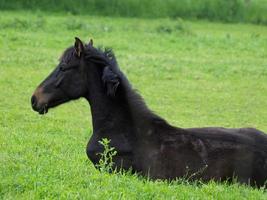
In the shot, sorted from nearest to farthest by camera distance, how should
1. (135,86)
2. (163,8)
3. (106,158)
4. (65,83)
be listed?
(106,158) → (65,83) → (135,86) → (163,8)

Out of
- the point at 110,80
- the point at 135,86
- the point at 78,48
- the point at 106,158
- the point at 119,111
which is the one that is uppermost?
the point at 78,48

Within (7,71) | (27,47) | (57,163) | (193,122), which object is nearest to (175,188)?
(57,163)

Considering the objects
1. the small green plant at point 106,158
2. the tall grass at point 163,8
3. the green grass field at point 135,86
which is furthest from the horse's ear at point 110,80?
the tall grass at point 163,8

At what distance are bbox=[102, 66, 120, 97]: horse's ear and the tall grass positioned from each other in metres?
22.7

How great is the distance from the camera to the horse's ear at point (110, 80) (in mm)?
8703

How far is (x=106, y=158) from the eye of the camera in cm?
778

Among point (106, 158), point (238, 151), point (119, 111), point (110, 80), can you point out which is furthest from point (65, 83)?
point (238, 151)

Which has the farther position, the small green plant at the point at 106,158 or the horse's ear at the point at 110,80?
the horse's ear at the point at 110,80

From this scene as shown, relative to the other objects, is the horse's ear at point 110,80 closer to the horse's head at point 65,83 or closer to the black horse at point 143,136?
the black horse at point 143,136

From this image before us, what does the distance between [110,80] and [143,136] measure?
785 millimetres

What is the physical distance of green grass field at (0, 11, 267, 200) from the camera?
735cm

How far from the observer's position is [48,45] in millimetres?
22609

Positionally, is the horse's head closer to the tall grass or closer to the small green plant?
the small green plant

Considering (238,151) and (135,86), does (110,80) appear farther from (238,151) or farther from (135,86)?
(135,86)
